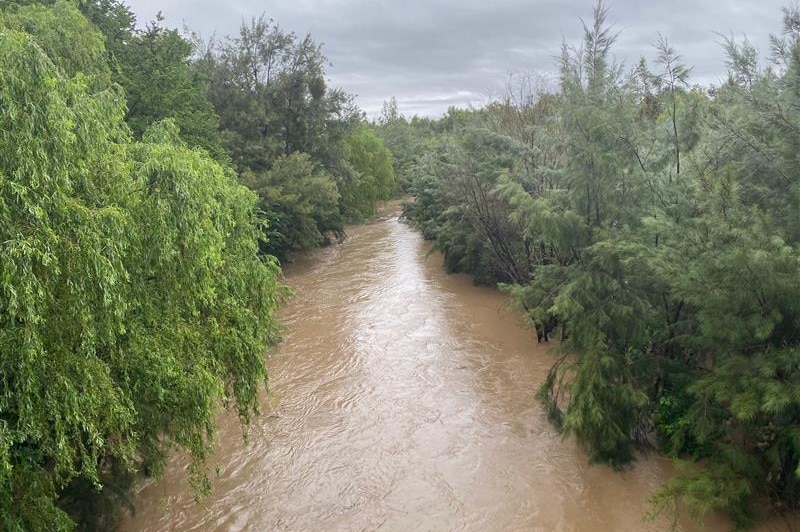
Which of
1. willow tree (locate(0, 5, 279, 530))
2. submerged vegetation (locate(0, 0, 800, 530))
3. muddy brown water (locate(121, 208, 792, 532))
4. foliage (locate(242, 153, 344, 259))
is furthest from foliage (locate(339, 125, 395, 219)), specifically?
willow tree (locate(0, 5, 279, 530))

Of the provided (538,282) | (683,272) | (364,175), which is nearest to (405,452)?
(538,282)

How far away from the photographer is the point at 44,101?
557cm

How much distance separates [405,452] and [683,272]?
6005mm

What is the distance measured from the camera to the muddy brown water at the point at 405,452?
9.16 meters

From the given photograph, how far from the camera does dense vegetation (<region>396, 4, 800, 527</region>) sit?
7617mm

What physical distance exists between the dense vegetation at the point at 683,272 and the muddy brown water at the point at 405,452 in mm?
911

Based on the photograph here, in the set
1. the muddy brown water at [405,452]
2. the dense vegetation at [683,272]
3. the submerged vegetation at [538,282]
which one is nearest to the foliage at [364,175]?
the muddy brown water at [405,452]

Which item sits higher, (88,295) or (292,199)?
(292,199)

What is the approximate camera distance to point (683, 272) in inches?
330

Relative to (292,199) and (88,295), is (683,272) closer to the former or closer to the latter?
(88,295)

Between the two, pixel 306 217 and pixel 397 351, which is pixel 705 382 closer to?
pixel 397 351

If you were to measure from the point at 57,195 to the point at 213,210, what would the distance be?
2.95 meters

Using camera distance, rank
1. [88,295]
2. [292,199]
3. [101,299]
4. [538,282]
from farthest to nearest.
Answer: [292,199] → [538,282] → [101,299] → [88,295]

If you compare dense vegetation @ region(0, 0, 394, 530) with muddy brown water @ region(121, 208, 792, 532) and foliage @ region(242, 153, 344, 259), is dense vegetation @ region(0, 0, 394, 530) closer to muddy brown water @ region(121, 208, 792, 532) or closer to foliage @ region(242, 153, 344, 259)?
muddy brown water @ region(121, 208, 792, 532)
